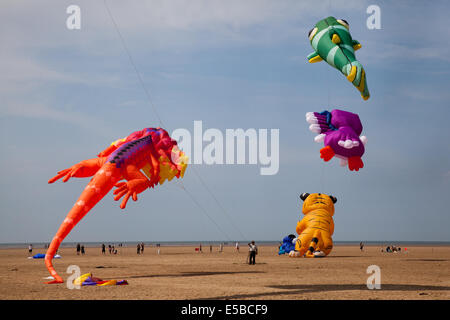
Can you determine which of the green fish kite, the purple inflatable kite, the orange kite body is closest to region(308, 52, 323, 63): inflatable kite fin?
the green fish kite

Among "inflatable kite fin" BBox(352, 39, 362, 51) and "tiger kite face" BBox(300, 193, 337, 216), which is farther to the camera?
"tiger kite face" BBox(300, 193, 337, 216)

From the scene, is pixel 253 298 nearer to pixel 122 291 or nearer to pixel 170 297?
pixel 170 297

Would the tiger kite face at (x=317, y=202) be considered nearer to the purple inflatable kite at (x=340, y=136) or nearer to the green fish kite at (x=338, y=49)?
the purple inflatable kite at (x=340, y=136)

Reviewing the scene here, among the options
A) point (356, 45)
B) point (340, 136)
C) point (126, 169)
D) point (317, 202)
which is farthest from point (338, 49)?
point (317, 202)

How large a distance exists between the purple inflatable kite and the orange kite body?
340 inches

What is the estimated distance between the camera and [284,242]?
43.3 m

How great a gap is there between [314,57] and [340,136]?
4.76 metres

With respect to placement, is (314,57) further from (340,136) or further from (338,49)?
(340,136)

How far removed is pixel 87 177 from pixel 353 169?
1419cm

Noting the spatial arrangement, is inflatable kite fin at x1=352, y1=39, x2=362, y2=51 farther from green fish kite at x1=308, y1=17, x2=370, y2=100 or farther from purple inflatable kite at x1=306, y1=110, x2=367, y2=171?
purple inflatable kite at x1=306, y1=110, x2=367, y2=171

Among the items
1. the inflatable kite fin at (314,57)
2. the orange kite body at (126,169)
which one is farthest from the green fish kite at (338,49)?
the orange kite body at (126,169)

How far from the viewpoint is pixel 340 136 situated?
26.1m

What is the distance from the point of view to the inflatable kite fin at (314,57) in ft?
76.7

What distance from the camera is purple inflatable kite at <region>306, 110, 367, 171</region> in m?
26.1
